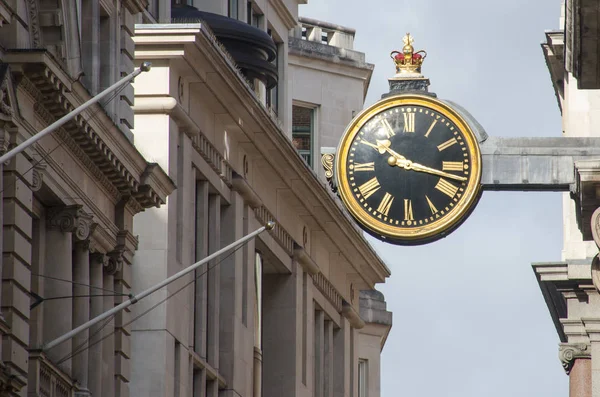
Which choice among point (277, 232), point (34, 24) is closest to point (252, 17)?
point (277, 232)

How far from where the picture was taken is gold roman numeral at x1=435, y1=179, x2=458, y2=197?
1266 inches

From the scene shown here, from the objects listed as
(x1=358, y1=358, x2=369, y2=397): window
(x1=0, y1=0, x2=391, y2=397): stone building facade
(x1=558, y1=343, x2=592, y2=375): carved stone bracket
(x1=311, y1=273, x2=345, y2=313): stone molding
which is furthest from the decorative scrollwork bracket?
(x1=358, y1=358, x2=369, y2=397): window

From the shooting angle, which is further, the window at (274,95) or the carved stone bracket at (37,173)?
the window at (274,95)

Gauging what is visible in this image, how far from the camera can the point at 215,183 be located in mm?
56500

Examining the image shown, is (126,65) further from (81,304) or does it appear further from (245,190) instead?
(245,190)

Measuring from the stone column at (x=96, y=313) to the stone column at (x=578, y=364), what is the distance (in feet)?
62.2

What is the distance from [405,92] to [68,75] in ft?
30.6

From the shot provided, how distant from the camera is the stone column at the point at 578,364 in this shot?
200ft

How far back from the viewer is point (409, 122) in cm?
3259

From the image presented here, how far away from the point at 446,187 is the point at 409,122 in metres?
1.05

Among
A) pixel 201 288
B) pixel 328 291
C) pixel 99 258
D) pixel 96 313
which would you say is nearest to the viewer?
pixel 96 313

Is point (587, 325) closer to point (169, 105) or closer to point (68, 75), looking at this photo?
point (169, 105)

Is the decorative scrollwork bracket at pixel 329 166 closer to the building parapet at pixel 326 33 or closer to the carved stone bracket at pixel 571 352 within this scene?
the carved stone bracket at pixel 571 352

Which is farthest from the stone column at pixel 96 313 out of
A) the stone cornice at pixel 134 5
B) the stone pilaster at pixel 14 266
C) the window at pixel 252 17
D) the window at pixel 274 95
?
the window at pixel 274 95
